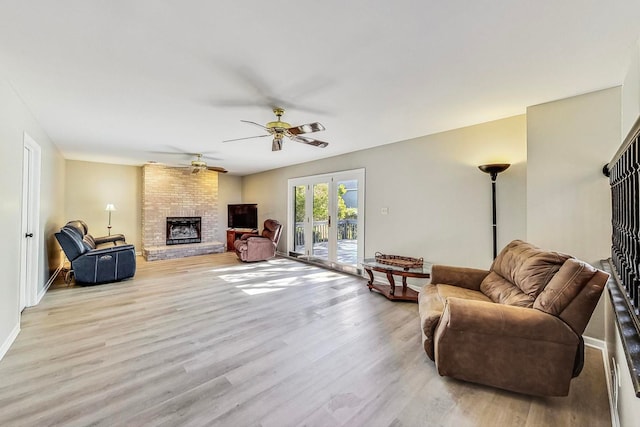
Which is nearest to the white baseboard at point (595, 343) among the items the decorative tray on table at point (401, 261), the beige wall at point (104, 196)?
the decorative tray on table at point (401, 261)

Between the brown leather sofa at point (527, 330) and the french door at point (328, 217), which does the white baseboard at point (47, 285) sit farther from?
the brown leather sofa at point (527, 330)

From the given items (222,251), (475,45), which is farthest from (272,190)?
(475,45)

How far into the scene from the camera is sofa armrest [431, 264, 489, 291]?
2.85m

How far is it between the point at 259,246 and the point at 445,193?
4370 mm

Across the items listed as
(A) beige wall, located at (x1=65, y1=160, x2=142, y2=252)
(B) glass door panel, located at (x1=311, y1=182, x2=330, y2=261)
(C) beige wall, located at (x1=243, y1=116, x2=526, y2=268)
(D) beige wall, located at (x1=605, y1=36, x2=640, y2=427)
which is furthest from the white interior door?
(D) beige wall, located at (x1=605, y1=36, x2=640, y2=427)

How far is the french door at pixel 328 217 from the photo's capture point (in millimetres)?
5250

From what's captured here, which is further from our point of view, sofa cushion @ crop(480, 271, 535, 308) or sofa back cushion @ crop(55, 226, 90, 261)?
sofa back cushion @ crop(55, 226, 90, 261)

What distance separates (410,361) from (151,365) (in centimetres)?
220

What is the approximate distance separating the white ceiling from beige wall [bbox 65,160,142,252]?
3.84 metres

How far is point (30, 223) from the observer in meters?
3.39

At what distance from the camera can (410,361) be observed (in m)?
2.27

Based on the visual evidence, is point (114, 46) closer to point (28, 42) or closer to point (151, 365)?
point (28, 42)

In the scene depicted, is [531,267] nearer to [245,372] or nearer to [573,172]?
[573,172]

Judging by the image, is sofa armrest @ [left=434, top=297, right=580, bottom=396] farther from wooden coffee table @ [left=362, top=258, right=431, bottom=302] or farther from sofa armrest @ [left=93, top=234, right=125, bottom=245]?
sofa armrest @ [left=93, top=234, right=125, bottom=245]
